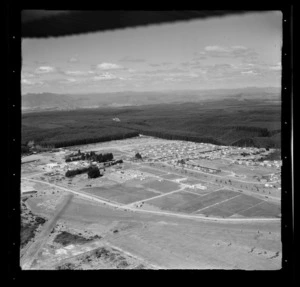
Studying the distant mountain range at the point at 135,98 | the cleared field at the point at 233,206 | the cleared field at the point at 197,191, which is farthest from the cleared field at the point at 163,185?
the distant mountain range at the point at 135,98

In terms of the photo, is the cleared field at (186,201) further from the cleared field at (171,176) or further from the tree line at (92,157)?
the tree line at (92,157)

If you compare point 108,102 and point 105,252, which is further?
point 108,102

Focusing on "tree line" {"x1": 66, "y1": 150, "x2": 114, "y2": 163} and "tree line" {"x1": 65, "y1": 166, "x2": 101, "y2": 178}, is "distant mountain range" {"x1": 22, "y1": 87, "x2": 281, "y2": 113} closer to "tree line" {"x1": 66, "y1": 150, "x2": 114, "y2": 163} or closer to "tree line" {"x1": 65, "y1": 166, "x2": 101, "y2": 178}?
"tree line" {"x1": 66, "y1": 150, "x2": 114, "y2": 163}

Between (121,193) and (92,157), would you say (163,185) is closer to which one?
(121,193)
